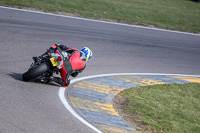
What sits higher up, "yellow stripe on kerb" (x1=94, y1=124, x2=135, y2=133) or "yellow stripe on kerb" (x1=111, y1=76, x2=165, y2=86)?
"yellow stripe on kerb" (x1=94, y1=124, x2=135, y2=133)

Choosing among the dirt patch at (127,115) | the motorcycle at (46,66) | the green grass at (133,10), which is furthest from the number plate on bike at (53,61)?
the green grass at (133,10)

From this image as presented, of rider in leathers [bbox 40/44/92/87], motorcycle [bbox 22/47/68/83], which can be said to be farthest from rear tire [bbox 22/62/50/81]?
→ rider in leathers [bbox 40/44/92/87]

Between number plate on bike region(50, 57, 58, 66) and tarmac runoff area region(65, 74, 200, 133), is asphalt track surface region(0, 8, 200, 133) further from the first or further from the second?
number plate on bike region(50, 57, 58, 66)

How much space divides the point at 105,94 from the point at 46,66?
1.66m

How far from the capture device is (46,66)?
7.80 meters

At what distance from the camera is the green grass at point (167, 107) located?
7266 millimetres

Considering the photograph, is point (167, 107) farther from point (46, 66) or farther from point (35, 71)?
point (35, 71)

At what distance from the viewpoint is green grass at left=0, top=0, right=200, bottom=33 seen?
17562 mm

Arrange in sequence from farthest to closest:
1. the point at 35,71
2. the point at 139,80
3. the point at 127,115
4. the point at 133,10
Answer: the point at 133,10, the point at 139,80, the point at 35,71, the point at 127,115

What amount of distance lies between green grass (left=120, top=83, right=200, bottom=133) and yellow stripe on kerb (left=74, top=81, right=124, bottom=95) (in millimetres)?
228

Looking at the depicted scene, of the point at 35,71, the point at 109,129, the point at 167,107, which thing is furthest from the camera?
the point at 167,107

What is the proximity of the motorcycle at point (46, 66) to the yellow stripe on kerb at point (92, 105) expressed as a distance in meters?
0.82

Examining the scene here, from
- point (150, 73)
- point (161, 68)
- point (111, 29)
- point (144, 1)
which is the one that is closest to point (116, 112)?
point (150, 73)

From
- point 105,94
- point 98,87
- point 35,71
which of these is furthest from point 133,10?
point 35,71
